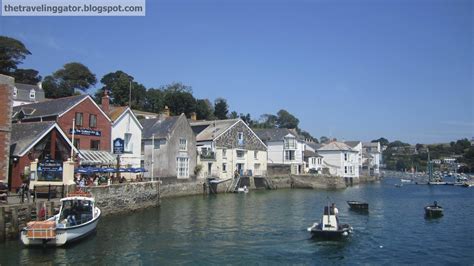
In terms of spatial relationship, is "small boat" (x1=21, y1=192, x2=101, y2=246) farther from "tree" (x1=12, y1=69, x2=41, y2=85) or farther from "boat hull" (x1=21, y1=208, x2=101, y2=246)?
"tree" (x1=12, y1=69, x2=41, y2=85)

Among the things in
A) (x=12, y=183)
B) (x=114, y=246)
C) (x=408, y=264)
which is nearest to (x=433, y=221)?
(x=408, y=264)

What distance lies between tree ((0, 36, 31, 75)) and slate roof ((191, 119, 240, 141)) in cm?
4197

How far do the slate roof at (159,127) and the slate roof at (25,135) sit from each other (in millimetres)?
21696

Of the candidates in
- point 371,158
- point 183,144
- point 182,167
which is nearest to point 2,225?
point 182,167

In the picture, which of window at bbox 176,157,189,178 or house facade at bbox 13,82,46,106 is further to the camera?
house facade at bbox 13,82,46,106

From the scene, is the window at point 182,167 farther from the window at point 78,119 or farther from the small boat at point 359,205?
the small boat at point 359,205

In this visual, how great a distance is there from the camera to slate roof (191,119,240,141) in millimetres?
70188

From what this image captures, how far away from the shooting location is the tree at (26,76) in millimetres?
92250

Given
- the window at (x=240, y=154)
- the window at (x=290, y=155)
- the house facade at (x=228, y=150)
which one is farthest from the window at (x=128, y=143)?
the window at (x=290, y=155)

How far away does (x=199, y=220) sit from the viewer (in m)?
36.4

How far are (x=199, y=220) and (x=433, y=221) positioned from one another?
2162 cm

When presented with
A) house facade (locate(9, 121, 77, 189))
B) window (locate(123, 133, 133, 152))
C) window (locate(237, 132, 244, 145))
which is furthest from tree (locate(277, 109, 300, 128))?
house facade (locate(9, 121, 77, 189))

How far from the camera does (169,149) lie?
5906 centimetres

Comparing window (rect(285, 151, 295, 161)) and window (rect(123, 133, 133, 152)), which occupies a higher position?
window (rect(123, 133, 133, 152))
